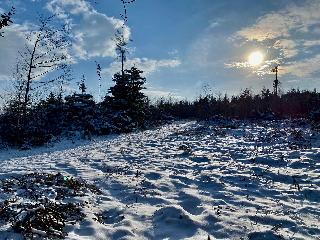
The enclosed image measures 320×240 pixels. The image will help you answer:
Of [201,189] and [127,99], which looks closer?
[201,189]

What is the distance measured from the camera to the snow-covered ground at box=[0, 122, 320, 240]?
6582 mm

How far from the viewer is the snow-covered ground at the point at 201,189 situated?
6.58 meters

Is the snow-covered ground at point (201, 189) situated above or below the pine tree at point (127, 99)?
below

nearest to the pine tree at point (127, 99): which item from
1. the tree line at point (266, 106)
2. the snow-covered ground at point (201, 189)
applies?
the tree line at point (266, 106)

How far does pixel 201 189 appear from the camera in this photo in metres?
9.64

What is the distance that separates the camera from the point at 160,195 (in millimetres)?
9062

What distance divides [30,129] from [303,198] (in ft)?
63.3

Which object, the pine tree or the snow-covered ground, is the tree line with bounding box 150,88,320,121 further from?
the snow-covered ground

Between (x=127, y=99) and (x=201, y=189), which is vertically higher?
(x=127, y=99)

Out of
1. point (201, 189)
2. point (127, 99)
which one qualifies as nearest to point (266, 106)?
point (127, 99)

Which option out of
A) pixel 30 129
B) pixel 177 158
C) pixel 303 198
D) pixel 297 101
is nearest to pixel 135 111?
pixel 30 129

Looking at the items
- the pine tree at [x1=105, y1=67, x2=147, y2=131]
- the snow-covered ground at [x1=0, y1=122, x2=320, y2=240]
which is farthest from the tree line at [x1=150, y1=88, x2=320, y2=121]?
the snow-covered ground at [x1=0, y1=122, x2=320, y2=240]

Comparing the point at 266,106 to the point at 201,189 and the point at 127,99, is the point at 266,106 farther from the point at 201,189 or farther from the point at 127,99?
the point at 201,189

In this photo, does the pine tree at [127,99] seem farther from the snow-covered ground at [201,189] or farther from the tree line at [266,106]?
the snow-covered ground at [201,189]
